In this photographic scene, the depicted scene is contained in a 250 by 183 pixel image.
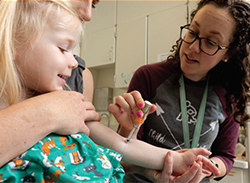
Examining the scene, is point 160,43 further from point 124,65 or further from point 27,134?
point 27,134

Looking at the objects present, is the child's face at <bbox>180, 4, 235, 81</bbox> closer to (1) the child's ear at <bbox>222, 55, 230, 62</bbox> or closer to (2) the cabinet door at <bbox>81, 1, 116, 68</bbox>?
(1) the child's ear at <bbox>222, 55, 230, 62</bbox>

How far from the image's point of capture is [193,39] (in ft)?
3.65

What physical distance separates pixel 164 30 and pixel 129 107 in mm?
2297

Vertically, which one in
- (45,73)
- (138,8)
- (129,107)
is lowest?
(129,107)

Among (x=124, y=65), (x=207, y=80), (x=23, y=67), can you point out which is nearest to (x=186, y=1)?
(x=124, y=65)

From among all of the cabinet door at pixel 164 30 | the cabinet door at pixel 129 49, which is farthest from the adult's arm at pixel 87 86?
the cabinet door at pixel 129 49

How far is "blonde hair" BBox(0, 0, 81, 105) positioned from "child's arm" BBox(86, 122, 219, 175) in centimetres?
31

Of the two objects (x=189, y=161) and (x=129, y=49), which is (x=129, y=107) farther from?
(x=129, y=49)

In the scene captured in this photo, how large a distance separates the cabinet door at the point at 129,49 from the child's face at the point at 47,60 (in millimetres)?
2377

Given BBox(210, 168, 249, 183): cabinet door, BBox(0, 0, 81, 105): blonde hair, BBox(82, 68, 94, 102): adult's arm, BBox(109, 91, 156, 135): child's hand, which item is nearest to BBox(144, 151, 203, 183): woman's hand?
BBox(109, 91, 156, 135): child's hand

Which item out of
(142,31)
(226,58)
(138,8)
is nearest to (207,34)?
(226,58)

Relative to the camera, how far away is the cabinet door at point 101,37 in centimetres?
355

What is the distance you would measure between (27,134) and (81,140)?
18 centimetres

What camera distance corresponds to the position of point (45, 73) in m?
0.69
